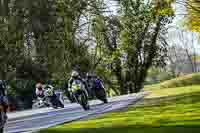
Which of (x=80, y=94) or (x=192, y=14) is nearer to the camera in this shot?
(x=80, y=94)

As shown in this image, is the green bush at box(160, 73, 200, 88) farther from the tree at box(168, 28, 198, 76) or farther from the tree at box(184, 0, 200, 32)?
the tree at box(168, 28, 198, 76)

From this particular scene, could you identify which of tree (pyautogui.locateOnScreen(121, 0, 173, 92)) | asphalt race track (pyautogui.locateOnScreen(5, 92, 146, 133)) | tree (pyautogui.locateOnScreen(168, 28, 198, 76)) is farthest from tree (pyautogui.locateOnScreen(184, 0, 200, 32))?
tree (pyautogui.locateOnScreen(168, 28, 198, 76))

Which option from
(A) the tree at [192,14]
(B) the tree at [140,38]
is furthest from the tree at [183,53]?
(A) the tree at [192,14]

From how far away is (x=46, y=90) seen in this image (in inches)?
1313

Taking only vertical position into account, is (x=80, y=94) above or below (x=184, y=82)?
above

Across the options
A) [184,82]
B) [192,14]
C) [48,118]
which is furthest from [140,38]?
[48,118]

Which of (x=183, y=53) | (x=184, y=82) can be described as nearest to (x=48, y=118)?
(x=184, y=82)

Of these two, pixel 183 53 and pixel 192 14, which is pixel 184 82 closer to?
pixel 192 14

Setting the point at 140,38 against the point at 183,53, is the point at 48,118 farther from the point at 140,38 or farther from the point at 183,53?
the point at 183,53

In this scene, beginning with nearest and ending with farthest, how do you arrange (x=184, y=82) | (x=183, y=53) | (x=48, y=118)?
(x=48, y=118)
(x=184, y=82)
(x=183, y=53)

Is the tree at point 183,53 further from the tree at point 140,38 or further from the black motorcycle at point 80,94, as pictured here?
the black motorcycle at point 80,94

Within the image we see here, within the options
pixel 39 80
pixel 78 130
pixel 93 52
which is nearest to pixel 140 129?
pixel 78 130

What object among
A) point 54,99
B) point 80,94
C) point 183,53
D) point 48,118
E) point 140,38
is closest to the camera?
point 48,118

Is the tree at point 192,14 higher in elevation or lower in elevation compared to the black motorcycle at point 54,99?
higher
